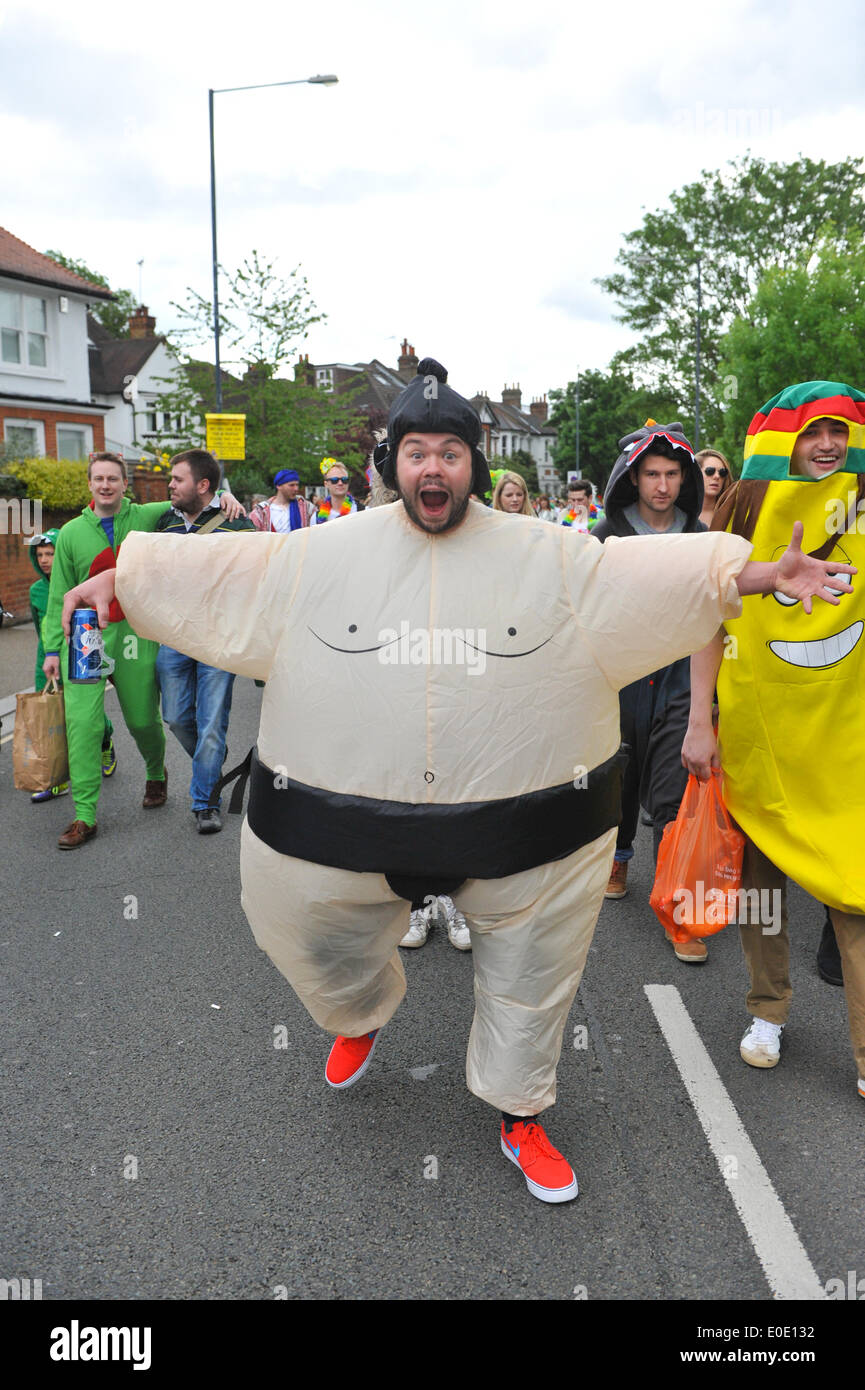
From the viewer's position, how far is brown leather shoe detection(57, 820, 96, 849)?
5730mm

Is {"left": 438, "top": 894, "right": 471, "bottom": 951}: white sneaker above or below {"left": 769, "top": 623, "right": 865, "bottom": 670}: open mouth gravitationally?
below

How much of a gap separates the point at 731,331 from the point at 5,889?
20383mm

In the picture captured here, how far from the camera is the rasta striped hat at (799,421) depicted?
10.3ft

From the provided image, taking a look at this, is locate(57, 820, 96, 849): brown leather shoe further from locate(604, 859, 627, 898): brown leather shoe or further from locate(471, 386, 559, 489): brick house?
locate(471, 386, 559, 489): brick house

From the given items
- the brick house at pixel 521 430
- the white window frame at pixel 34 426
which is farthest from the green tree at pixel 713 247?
the brick house at pixel 521 430

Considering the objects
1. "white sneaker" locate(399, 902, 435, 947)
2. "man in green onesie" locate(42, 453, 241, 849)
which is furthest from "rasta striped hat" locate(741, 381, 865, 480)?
"man in green onesie" locate(42, 453, 241, 849)

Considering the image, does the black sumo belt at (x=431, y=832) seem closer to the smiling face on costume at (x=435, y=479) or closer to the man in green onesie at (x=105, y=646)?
the smiling face on costume at (x=435, y=479)

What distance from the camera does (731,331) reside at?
2202 centimetres

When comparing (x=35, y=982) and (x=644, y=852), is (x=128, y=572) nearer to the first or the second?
(x=35, y=982)

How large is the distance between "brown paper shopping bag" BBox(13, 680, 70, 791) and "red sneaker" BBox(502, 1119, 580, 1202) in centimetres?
395

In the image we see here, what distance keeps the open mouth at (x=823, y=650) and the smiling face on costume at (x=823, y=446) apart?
0.46 m

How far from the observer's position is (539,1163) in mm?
2754
